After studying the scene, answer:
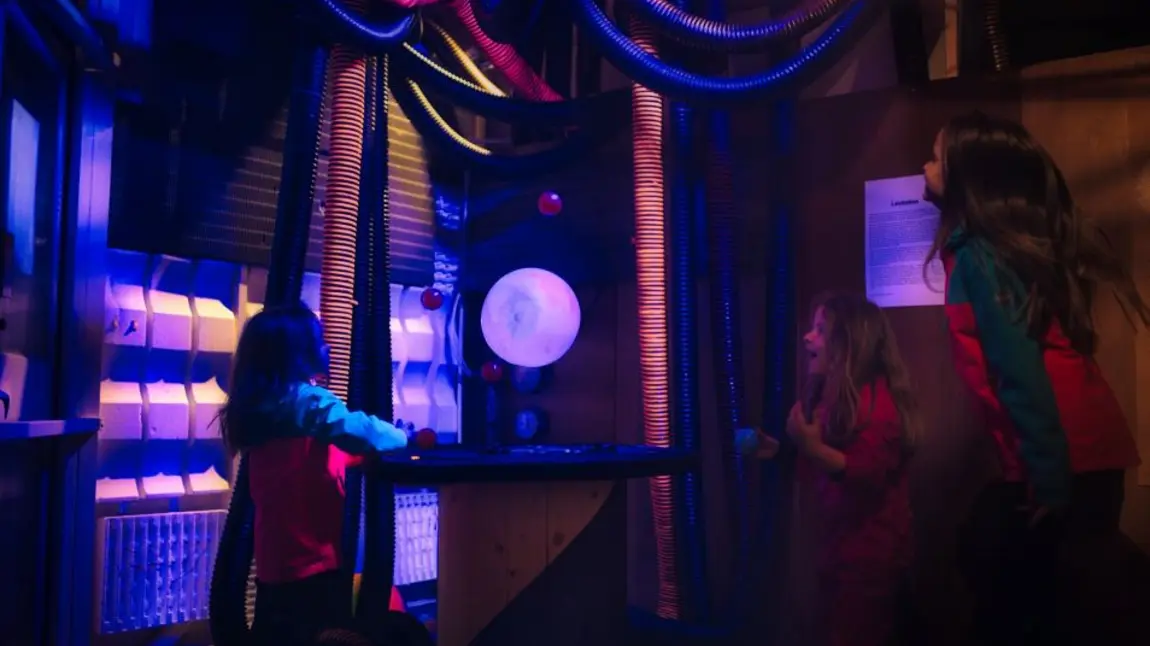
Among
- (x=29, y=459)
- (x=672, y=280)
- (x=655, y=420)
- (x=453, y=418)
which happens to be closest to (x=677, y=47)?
(x=672, y=280)

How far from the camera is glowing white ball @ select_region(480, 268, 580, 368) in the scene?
11.5ft

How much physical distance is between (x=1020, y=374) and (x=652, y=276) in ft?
4.46

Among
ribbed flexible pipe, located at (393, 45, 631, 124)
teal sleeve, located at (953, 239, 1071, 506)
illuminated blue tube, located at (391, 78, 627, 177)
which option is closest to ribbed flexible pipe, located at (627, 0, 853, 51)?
ribbed flexible pipe, located at (393, 45, 631, 124)

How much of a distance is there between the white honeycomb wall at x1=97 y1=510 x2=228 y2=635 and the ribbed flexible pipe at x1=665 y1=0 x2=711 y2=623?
164 centimetres

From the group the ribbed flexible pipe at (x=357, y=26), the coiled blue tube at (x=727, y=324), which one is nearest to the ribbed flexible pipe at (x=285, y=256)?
the ribbed flexible pipe at (x=357, y=26)

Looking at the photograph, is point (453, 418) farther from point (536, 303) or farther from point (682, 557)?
point (682, 557)

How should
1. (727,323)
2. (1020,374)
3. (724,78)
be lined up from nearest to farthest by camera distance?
(1020,374)
(724,78)
(727,323)

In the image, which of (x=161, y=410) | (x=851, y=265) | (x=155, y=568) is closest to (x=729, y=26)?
(x=851, y=265)

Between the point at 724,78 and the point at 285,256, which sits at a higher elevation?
the point at 724,78

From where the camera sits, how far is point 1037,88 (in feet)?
9.21

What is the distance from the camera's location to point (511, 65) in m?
3.74

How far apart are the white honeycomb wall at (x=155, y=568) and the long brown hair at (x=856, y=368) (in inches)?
84.4

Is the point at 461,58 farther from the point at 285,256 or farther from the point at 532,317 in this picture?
the point at 285,256

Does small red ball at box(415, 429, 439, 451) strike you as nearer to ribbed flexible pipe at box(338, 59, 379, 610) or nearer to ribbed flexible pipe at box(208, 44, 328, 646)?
ribbed flexible pipe at box(338, 59, 379, 610)
